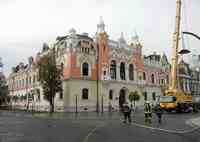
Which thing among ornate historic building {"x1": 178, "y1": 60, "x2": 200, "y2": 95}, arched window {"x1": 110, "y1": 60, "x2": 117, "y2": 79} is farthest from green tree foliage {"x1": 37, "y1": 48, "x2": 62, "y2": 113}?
ornate historic building {"x1": 178, "y1": 60, "x2": 200, "y2": 95}

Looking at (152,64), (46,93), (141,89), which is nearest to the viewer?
(46,93)

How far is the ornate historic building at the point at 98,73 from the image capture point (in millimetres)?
54844

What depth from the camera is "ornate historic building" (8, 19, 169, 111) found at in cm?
5484

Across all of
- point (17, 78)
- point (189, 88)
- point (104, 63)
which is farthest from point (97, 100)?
point (189, 88)

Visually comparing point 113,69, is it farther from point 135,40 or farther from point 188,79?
point 188,79

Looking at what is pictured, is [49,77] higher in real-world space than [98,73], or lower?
lower

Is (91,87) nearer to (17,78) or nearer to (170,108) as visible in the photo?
(170,108)

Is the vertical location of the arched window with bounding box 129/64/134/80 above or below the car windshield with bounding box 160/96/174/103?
above

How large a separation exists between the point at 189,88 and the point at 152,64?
2045 centimetres

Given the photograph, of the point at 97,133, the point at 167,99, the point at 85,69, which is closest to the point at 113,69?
the point at 85,69

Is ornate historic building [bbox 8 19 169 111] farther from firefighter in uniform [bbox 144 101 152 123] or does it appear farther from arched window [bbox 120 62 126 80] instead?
firefighter in uniform [bbox 144 101 152 123]

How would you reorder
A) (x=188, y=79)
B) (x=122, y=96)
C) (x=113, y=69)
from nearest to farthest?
(x=113, y=69) < (x=122, y=96) < (x=188, y=79)

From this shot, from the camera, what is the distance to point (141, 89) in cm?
6469

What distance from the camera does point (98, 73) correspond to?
190 ft
